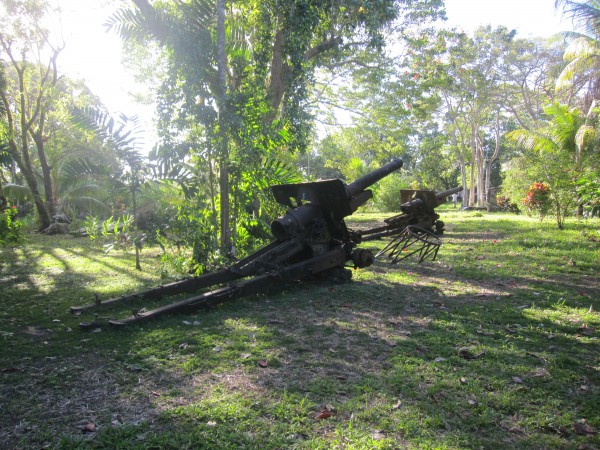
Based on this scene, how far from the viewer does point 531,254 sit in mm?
8945

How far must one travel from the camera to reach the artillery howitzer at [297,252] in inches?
207

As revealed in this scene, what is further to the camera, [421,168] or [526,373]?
[421,168]

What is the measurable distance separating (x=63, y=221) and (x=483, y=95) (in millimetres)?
24082

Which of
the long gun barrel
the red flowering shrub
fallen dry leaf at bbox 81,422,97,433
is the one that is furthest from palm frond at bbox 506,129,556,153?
fallen dry leaf at bbox 81,422,97,433

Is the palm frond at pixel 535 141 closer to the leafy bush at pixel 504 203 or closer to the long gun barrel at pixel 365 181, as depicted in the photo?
the leafy bush at pixel 504 203

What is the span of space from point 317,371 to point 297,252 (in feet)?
9.45

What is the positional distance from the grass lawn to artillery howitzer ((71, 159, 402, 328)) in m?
0.28

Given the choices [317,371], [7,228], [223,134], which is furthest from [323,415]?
[7,228]

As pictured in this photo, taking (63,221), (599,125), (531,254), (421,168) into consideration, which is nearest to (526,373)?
(531,254)

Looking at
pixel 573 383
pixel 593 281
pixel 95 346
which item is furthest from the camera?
pixel 593 281

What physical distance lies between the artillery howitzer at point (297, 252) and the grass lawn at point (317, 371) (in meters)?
0.28

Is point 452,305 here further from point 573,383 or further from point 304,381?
point 304,381

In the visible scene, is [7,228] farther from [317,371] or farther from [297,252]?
[317,371]

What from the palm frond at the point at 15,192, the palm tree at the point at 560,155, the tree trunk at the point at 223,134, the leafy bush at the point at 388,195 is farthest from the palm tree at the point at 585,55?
the palm frond at the point at 15,192
